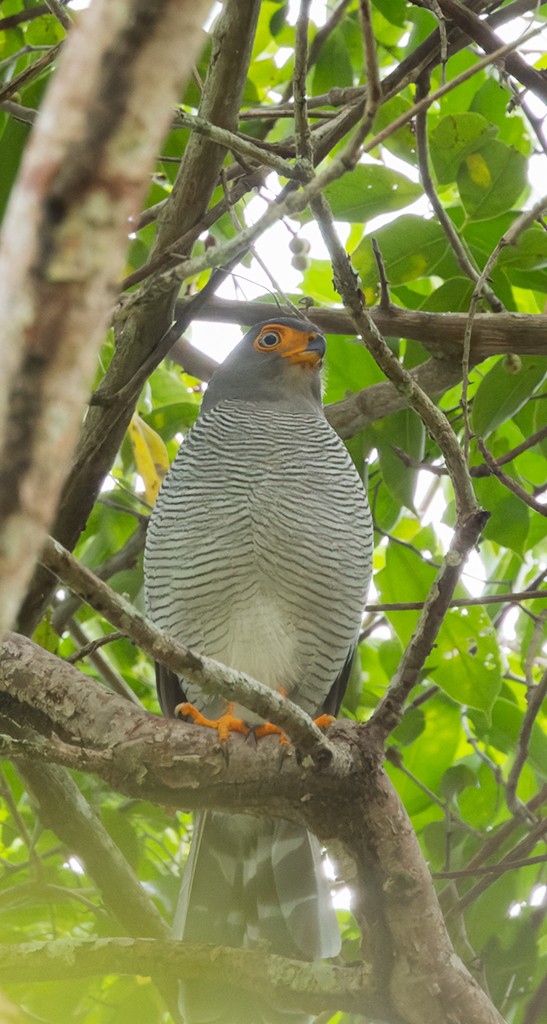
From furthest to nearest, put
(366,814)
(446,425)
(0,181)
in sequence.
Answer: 1. (0,181)
2. (366,814)
3. (446,425)

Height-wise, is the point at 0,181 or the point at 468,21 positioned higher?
the point at 468,21

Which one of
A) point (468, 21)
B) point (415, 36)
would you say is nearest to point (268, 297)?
point (415, 36)

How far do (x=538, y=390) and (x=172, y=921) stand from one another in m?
2.31

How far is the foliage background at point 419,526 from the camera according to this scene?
134 inches

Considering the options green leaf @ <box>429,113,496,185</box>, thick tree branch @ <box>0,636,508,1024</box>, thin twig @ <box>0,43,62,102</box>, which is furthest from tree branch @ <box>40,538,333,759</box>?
green leaf @ <box>429,113,496,185</box>

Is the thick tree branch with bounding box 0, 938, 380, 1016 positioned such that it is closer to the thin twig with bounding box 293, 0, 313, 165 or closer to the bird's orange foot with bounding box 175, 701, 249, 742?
the bird's orange foot with bounding box 175, 701, 249, 742

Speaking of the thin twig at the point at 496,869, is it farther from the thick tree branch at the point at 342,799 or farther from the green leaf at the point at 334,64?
the green leaf at the point at 334,64

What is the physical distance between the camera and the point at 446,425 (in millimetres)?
2258

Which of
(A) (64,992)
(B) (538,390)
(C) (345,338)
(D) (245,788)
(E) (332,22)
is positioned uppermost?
(E) (332,22)

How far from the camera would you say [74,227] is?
0.69 meters

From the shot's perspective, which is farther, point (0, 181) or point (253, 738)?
point (0, 181)

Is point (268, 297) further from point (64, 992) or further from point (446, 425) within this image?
point (64, 992)

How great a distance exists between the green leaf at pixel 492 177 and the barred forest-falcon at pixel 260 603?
115cm

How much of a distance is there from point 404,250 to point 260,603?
4.35 ft
